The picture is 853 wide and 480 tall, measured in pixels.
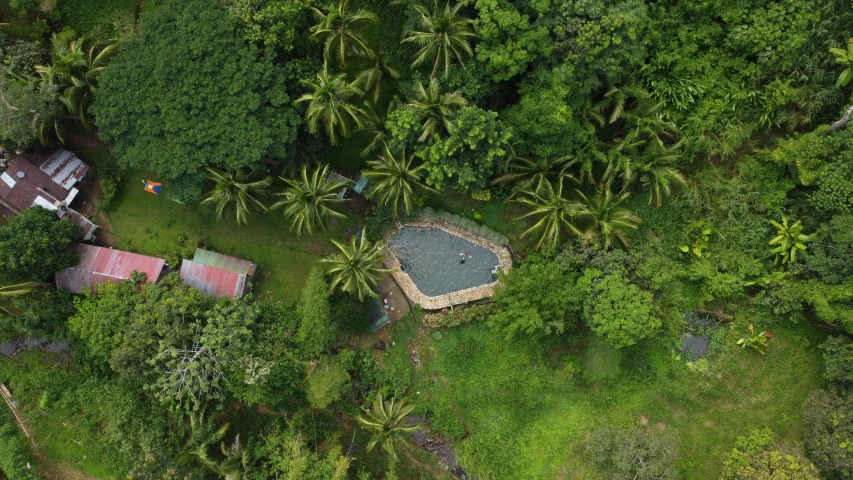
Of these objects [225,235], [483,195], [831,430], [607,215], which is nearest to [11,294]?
[225,235]

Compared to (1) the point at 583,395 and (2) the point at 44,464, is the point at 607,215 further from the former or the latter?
(2) the point at 44,464

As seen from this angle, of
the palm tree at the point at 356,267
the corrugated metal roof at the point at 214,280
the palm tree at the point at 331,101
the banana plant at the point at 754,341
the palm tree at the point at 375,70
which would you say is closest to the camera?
the palm tree at the point at 331,101

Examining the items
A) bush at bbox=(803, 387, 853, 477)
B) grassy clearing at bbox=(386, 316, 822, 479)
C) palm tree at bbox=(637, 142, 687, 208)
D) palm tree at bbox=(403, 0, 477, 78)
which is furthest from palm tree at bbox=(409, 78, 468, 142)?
bush at bbox=(803, 387, 853, 477)

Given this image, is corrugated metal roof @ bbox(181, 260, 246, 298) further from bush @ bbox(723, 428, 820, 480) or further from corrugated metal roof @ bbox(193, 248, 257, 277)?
bush @ bbox(723, 428, 820, 480)

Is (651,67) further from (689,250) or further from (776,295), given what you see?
(776,295)

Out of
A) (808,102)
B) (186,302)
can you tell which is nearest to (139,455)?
(186,302)

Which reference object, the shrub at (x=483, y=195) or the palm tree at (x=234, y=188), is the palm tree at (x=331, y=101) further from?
the shrub at (x=483, y=195)

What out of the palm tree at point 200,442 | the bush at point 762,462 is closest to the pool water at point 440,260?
the palm tree at point 200,442
